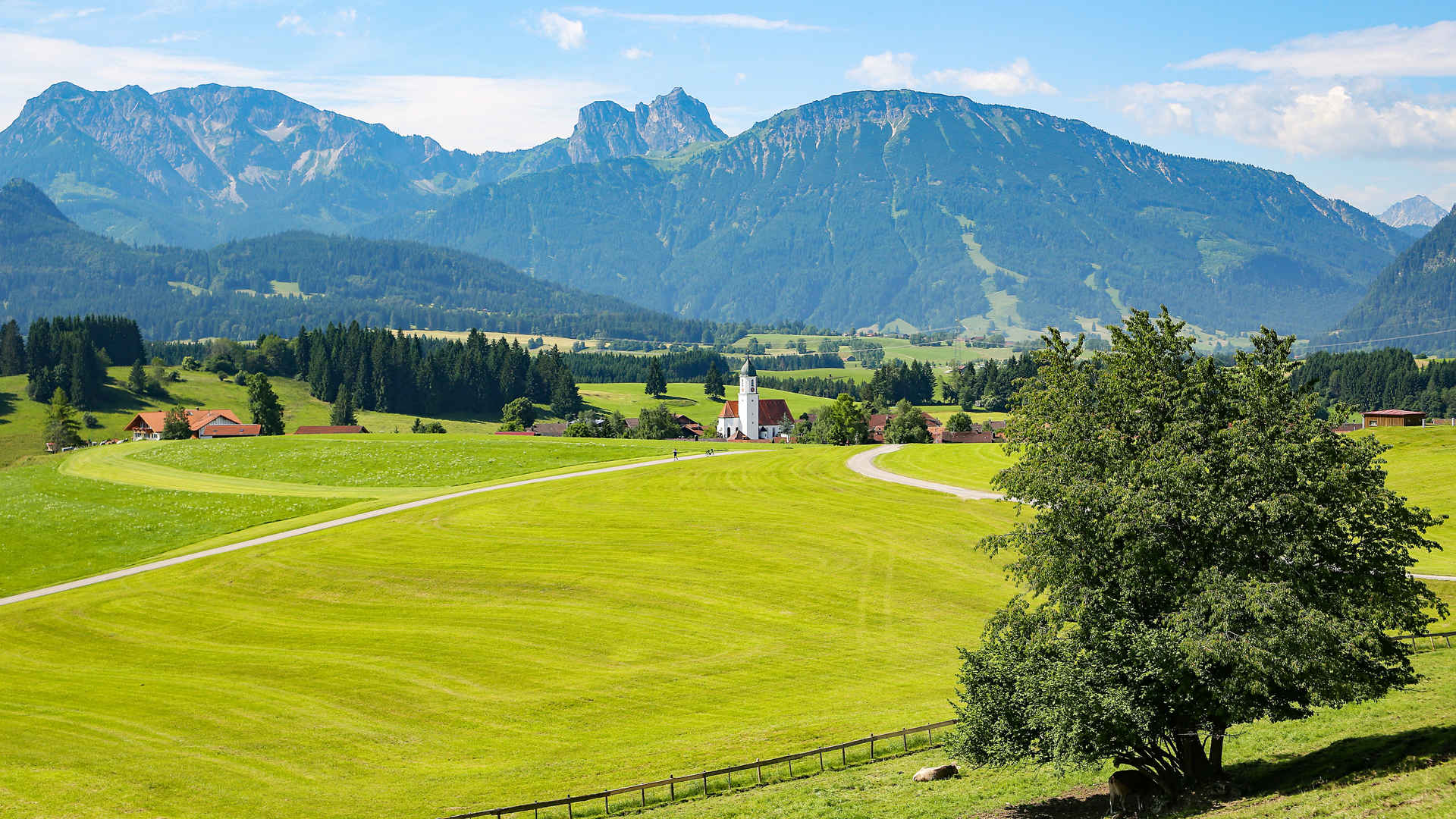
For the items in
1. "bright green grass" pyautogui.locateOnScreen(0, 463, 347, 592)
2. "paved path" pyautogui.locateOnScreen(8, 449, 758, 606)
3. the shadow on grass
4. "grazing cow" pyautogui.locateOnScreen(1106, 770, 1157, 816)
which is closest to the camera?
the shadow on grass

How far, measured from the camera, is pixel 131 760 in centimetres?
3619

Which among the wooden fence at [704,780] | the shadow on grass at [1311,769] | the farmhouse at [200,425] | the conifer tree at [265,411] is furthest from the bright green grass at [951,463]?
the farmhouse at [200,425]

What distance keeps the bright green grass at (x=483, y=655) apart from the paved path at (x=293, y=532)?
2227 millimetres

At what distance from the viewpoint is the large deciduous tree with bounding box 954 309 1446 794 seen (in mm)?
24391

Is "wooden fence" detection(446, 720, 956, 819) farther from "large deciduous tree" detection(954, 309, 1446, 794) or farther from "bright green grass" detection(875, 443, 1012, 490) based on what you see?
"bright green grass" detection(875, 443, 1012, 490)

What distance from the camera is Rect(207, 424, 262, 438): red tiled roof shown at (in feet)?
570

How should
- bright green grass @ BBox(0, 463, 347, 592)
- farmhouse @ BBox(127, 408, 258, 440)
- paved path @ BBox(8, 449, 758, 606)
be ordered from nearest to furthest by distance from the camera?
paved path @ BBox(8, 449, 758, 606), bright green grass @ BBox(0, 463, 347, 592), farmhouse @ BBox(127, 408, 258, 440)

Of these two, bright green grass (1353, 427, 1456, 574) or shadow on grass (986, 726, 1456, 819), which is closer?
shadow on grass (986, 726, 1456, 819)

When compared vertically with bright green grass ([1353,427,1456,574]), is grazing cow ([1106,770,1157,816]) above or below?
below

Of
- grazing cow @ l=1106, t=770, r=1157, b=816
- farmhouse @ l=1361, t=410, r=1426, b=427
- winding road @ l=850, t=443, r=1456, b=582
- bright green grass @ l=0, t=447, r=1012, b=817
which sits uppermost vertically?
farmhouse @ l=1361, t=410, r=1426, b=427

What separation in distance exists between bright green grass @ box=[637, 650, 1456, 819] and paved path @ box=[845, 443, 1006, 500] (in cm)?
4897

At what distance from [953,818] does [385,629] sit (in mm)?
35661

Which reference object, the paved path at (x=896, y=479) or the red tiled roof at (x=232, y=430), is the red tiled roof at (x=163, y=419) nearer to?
the red tiled roof at (x=232, y=430)

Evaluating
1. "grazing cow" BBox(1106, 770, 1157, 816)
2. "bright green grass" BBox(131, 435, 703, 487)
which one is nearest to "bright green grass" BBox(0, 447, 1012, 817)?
"grazing cow" BBox(1106, 770, 1157, 816)
